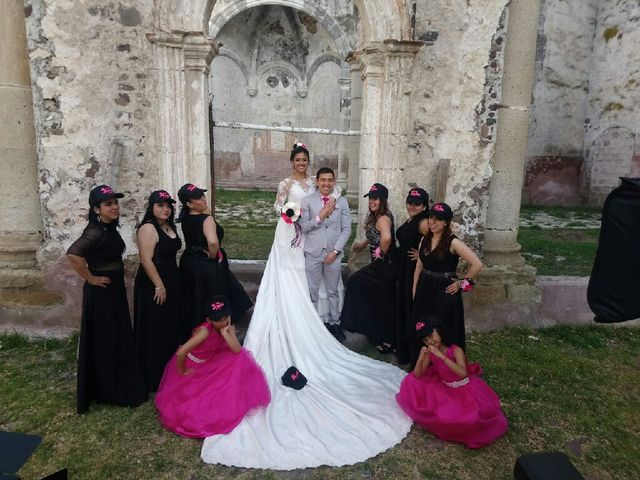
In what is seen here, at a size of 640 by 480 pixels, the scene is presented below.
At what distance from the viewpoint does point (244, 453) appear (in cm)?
307

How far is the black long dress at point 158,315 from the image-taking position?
3787mm

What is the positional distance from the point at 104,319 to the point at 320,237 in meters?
2.15

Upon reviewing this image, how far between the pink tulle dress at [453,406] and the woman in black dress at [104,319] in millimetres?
2251

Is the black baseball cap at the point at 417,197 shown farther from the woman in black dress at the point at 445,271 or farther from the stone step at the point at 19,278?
the stone step at the point at 19,278

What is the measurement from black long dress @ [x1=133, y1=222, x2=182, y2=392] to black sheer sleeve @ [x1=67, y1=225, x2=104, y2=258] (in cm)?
45

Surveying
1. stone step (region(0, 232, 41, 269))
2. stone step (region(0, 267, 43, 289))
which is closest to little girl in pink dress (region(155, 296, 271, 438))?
stone step (region(0, 267, 43, 289))

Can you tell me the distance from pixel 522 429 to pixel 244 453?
2.12m

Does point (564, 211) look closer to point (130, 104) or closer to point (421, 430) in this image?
point (421, 430)

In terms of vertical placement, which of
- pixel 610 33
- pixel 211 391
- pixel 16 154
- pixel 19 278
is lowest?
pixel 211 391

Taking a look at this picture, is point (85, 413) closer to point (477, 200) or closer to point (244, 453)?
point (244, 453)

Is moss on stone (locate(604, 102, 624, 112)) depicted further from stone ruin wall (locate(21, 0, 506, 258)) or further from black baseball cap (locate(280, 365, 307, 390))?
black baseball cap (locate(280, 365, 307, 390))

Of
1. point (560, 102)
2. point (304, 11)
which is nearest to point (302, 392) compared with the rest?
point (304, 11)

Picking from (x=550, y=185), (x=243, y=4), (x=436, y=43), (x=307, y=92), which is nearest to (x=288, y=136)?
(x=307, y=92)

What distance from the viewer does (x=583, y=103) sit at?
1458 cm
